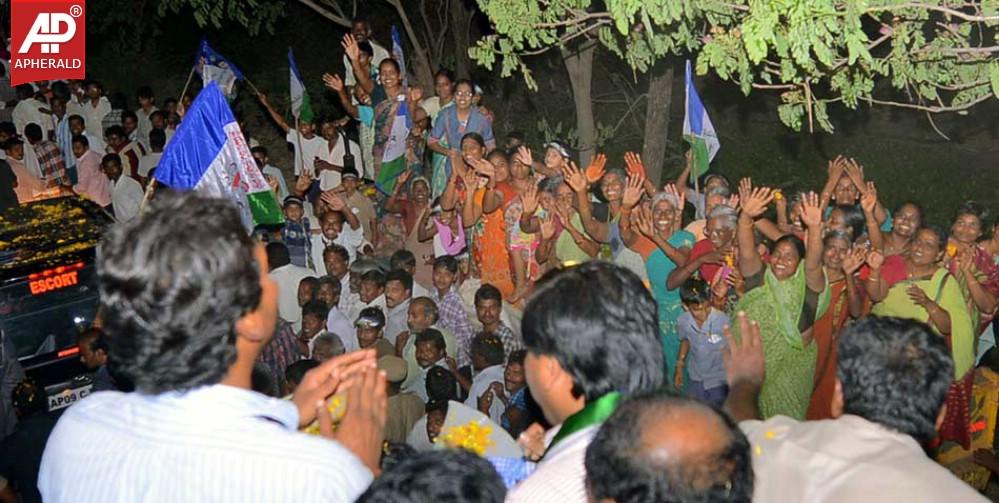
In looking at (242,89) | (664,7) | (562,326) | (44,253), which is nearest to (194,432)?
(562,326)

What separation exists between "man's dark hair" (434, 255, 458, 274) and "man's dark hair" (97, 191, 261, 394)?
5.75 m

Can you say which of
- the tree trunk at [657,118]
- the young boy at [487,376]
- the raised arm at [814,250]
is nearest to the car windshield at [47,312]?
the young boy at [487,376]

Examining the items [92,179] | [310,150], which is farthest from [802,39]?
[92,179]

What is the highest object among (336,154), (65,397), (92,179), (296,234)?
(336,154)

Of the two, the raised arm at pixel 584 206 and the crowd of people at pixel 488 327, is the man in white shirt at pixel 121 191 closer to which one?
the crowd of people at pixel 488 327

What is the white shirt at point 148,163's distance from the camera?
527 inches

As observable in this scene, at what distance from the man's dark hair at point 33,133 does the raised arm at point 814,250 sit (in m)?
10.3

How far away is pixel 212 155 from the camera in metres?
Result: 8.14

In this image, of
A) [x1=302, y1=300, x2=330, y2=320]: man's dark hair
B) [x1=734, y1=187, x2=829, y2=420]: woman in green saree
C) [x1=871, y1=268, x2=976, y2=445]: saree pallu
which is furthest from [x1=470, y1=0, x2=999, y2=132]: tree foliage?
[x1=302, y1=300, x2=330, y2=320]: man's dark hair

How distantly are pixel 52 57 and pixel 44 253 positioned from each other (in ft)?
17.2

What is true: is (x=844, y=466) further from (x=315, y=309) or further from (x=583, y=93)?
(x=583, y=93)

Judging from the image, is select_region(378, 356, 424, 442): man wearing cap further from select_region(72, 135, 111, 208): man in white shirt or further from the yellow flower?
select_region(72, 135, 111, 208): man in white shirt

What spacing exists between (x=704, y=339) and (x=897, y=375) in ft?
11.9

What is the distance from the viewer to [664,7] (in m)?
5.15
